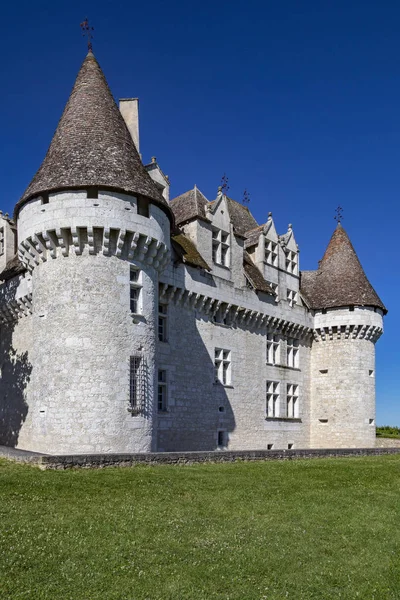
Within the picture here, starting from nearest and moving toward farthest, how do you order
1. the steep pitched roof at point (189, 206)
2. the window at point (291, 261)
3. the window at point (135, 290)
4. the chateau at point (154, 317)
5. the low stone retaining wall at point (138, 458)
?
1. the low stone retaining wall at point (138, 458)
2. the chateau at point (154, 317)
3. the window at point (135, 290)
4. the steep pitched roof at point (189, 206)
5. the window at point (291, 261)

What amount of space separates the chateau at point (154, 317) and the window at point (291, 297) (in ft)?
0.35

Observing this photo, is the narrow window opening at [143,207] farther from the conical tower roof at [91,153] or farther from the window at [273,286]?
the window at [273,286]

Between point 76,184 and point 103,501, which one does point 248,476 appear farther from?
point 76,184

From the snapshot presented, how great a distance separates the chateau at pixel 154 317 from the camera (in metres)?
18.8

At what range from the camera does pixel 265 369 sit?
29344 millimetres

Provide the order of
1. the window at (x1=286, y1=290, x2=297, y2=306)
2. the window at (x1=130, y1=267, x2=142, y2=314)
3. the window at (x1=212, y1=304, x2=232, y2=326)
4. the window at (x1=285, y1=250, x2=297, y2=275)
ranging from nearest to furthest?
the window at (x1=130, y1=267, x2=142, y2=314) → the window at (x1=212, y1=304, x2=232, y2=326) → the window at (x1=286, y1=290, x2=297, y2=306) → the window at (x1=285, y1=250, x2=297, y2=275)

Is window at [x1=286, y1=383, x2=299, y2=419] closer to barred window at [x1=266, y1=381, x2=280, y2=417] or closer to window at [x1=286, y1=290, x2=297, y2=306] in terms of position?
barred window at [x1=266, y1=381, x2=280, y2=417]

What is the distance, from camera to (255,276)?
2953 cm

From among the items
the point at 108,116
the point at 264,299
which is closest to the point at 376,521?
the point at 108,116

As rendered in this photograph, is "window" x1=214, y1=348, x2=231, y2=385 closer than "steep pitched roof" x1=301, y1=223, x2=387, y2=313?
Yes

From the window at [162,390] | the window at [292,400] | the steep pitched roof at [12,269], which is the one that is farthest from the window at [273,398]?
the steep pitched roof at [12,269]

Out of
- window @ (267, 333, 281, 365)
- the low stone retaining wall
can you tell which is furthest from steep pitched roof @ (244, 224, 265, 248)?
the low stone retaining wall

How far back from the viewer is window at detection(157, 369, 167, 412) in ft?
76.0

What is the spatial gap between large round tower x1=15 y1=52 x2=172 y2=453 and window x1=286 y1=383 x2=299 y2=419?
13229 mm
